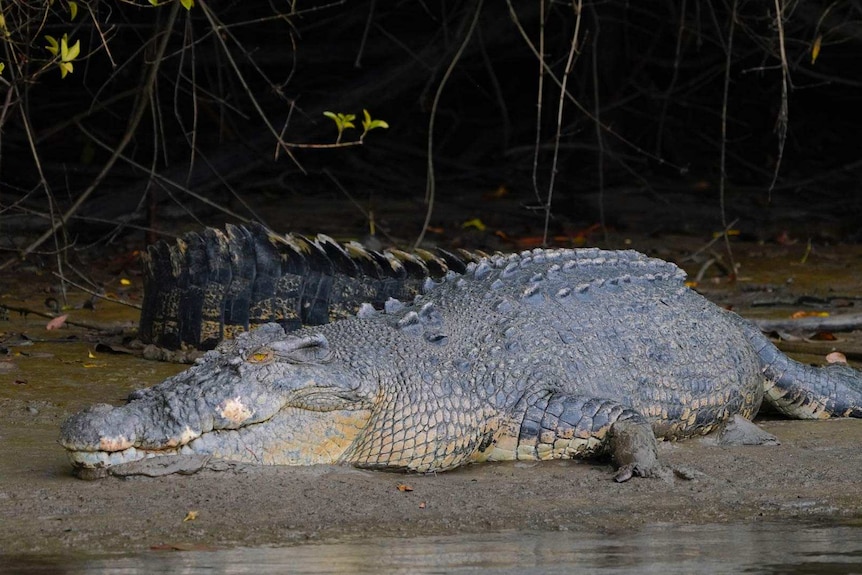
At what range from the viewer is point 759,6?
10.9 m

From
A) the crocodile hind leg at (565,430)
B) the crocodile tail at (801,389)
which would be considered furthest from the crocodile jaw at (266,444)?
the crocodile tail at (801,389)

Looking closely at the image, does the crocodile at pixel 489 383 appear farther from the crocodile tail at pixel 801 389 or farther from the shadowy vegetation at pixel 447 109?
the shadowy vegetation at pixel 447 109

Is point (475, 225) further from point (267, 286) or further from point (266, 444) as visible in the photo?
point (266, 444)

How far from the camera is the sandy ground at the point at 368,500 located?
3.72 m

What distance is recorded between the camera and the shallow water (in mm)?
3340

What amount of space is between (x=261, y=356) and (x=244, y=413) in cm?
20

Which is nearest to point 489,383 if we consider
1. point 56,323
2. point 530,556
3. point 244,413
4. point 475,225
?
point 244,413

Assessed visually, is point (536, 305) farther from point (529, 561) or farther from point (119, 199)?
point (119, 199)

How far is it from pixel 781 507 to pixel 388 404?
1.31 meters

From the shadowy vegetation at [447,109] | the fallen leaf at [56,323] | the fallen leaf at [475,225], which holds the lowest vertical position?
the fallen leaf at [56,323]

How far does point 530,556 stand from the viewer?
351 centimetres

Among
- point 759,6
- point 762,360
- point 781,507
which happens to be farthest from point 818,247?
point 781,507

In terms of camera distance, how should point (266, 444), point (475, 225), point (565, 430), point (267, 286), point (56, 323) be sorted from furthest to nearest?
1. point (475, 225)
2. point (56, 323)
3. point (267, 286)
4. point (565, 430)
5. point (266, 444)

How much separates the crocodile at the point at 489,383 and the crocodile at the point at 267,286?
1109 millimetres
